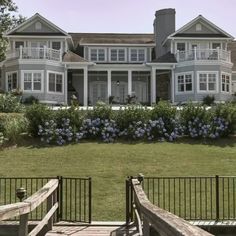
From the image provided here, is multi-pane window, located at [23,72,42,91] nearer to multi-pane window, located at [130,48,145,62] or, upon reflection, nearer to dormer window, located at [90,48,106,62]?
dormer window, located at [90,48,106,62]

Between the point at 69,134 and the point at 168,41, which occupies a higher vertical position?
the point at 168,41

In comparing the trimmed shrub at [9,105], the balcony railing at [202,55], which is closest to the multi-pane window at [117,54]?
the balcony railing at [202,55]

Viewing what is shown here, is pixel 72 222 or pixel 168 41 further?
pixel 168 41

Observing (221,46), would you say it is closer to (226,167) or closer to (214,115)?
(214,115)

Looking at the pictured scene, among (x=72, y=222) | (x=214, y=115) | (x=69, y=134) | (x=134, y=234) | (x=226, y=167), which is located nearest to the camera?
(x=134, y=234)

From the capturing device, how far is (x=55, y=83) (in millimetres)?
43281

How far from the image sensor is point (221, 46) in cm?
4597

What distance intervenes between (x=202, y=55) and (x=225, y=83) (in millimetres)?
3023

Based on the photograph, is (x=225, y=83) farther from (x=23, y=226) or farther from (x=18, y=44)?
(x=23, y=226)

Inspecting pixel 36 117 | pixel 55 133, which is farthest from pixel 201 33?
Result: pixel 55 133

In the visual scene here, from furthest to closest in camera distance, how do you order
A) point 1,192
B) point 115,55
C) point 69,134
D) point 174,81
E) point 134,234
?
point 115,55
point 174,81
point 69,134
point 1,192
point 134,234

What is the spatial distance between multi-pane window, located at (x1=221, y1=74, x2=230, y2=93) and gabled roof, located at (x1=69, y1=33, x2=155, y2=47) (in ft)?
25.7

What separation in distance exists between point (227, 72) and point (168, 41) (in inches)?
227

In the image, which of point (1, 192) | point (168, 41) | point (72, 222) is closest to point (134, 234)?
point (72, 222)
